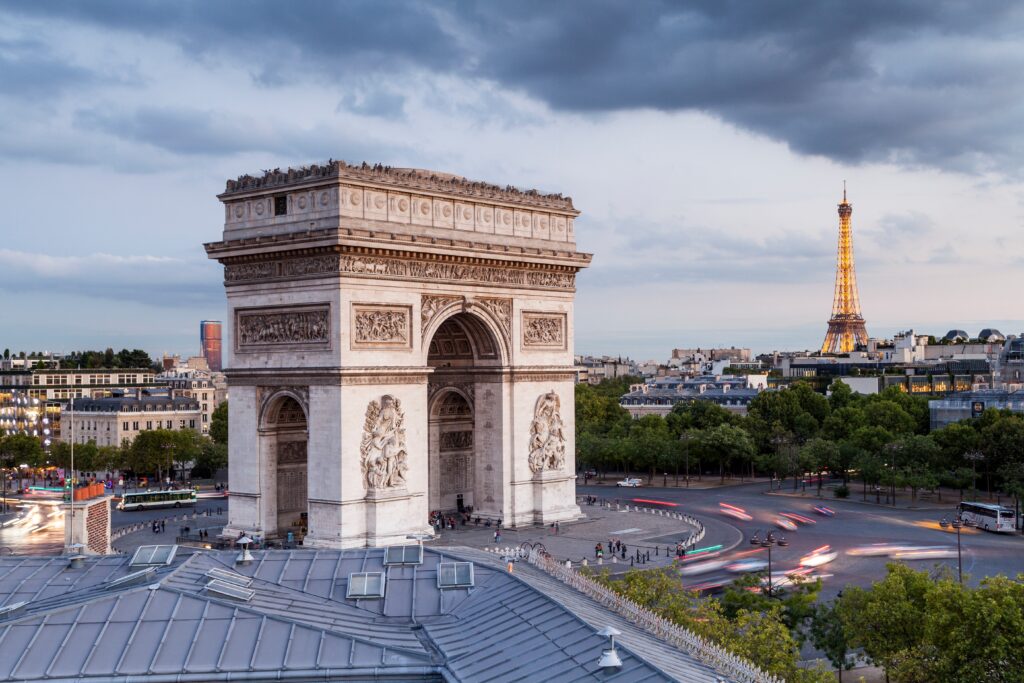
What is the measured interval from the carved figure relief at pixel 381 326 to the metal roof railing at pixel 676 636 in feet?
75.8

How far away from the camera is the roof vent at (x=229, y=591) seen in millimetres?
19719

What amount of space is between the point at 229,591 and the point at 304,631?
5.78 feet

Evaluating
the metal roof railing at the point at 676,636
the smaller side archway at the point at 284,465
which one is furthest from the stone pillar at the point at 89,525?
the metal roof railing at the point at 676,636

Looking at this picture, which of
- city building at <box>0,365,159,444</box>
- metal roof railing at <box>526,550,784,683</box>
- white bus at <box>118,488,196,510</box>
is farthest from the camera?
city building at <box>0,365,159,444</box>

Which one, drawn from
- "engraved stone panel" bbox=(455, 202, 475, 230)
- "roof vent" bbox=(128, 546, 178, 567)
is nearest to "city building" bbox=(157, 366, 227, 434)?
"engraved stone panel" bbox=(455, 202, 475, 230)

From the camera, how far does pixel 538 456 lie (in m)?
56.2

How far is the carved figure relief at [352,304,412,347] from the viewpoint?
47.8 meters

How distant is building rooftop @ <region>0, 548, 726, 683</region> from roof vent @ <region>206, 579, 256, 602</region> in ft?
0.08

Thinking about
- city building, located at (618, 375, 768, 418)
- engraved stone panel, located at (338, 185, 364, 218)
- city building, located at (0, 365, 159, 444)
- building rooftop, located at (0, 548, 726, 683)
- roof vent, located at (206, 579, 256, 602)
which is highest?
engraved stone panel, located at (338, 185, 364, 218)

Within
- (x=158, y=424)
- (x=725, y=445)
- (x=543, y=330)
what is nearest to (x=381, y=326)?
(x=543, y=330)

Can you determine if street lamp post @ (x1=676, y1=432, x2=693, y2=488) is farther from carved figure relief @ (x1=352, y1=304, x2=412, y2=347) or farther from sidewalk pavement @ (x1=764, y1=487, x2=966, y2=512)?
carved figure relief @ (x1=352, y1=304, x2=412, y2=347)

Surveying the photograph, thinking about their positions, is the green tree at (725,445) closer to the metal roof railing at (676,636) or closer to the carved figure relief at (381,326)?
the carved figure relief at (381,326)

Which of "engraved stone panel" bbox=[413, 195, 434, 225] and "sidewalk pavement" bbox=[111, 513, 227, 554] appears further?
"sidewalk pavement" bbox=[111, 513, 227, 554]

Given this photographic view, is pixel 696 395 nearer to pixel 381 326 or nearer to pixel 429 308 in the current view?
pixel 429 308
